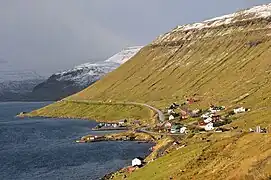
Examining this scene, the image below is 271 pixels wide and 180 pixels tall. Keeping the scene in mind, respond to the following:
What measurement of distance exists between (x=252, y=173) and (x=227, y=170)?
31.2 ft

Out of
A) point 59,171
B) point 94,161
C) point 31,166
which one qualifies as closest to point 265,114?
point 94,161

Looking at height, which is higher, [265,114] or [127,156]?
[265,114]

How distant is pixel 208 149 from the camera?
11106cm

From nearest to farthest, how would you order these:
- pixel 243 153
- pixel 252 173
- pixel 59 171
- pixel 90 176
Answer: pixel 252 173 < pixel 243 153 < pixel 90 176 < pixel 59 171

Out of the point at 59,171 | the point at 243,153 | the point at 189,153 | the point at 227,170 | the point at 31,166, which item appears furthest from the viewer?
the point at 31,166

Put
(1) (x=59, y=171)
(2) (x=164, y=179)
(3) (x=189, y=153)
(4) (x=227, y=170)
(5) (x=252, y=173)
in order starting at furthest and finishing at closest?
(1) (x=59, y=171)
(3) (x=189, y=153)
(2) (x=164, y=179)
(4) (x=227, y=170)
(5) (x=252, y=173)

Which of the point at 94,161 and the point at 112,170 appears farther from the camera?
the point at 94,161

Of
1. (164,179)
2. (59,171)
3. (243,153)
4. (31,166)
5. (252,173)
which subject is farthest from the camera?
(31,166)

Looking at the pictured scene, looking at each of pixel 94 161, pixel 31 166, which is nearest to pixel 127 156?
pixel 94 161

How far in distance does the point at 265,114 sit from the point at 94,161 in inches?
2940

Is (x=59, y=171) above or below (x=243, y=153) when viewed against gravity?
below

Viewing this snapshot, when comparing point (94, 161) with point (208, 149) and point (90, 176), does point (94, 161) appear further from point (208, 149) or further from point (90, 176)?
point (208, 149)

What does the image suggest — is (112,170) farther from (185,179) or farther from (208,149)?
(185,179)

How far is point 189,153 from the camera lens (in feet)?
402
